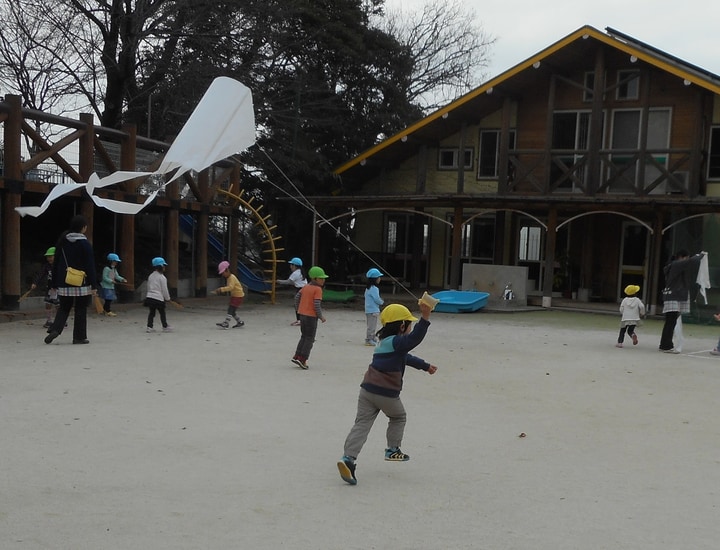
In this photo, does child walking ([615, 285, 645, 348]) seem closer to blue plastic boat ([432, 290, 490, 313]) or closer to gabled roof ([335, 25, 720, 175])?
blue plastic boat ([432, 290, 490, 313])

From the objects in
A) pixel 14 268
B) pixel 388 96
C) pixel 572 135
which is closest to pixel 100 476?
pixel 14 268

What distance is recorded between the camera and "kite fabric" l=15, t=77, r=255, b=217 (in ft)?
46.8

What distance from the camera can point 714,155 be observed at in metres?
22.0

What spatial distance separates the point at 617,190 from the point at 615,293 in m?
3.02

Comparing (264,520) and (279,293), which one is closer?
(264,520)

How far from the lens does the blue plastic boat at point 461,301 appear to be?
2059 cm

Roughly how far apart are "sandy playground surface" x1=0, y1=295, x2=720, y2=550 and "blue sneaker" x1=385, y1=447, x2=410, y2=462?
0.29 feet

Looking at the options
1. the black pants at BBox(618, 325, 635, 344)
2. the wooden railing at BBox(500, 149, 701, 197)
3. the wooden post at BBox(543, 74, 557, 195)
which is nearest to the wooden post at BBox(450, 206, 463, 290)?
the wooden railing at BBox(500, 149, 701, 197)

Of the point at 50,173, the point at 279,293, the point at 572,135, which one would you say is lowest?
the point at 279,293

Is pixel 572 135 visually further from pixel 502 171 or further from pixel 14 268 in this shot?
pixel 14 268

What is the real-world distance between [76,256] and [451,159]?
51.9 ft

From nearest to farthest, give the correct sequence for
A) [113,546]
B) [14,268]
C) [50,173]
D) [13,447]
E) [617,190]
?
[113,546]
[13,447]
[14,268]
[50,173]
[617,190]

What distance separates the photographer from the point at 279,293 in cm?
2625

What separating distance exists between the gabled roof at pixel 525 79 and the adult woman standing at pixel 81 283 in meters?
13.7
